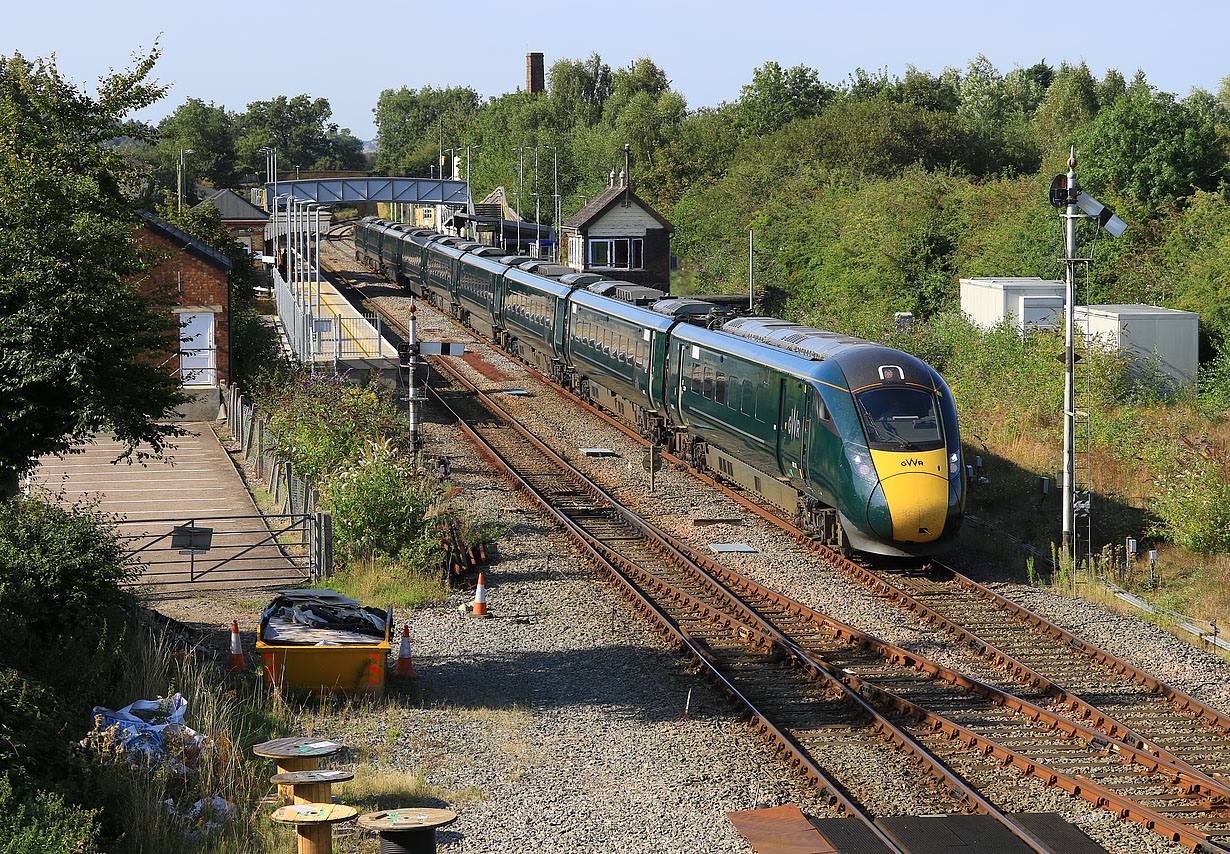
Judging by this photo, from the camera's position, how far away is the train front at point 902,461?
16812 millimetres

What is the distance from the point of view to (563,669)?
1430 centimetres

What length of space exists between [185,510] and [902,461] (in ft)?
43.0

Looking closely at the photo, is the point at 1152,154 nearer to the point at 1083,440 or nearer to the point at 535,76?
the point at 1083,440

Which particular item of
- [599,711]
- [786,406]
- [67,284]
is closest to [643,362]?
[786,406]

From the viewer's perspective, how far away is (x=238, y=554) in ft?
59.6

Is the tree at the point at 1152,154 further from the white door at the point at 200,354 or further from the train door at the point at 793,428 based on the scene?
the white door at the point at 200,354

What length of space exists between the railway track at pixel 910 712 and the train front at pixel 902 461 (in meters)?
0.93

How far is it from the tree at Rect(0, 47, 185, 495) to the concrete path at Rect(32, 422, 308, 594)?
2.01m

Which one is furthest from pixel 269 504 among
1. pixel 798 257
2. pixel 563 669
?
pixel 798 257

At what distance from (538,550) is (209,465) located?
10390 millimetres

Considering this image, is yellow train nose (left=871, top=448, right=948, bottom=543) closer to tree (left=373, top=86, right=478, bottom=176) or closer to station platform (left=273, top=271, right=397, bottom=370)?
station platform (left=273, top=271, right=397, bottom=370)

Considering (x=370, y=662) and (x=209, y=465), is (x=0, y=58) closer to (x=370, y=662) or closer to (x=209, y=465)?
(x=370, y=662)

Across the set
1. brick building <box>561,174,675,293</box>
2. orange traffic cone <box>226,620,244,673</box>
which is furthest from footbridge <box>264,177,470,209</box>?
orange traffic cone <box>226,620,244,673</box>

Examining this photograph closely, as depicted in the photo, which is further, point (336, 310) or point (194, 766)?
point (336, 310)
